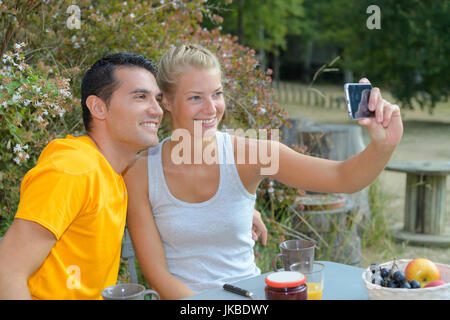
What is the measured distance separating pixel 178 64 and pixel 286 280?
118cm

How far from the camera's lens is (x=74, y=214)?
77.3 inches

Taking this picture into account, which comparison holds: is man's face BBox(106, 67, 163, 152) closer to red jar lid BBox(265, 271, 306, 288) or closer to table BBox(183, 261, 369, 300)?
table BBox(183, 261, 369, 300)

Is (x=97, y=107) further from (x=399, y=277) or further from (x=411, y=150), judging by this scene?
(x=411, y=150)

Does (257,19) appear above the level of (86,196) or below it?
above

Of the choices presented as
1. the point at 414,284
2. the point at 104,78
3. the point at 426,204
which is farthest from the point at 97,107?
the point at 426,204

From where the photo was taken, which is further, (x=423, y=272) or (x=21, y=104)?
(x=21, y=104)

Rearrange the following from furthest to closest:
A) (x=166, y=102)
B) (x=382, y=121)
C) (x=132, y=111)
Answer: (x=166, y=102) → (x=132, y=111) → (x=382, y=121)

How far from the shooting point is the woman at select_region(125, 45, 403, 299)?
241cm

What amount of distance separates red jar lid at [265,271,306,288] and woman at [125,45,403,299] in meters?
0.64

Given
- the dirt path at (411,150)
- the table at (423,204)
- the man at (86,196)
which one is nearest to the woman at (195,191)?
the man at (86,196)
